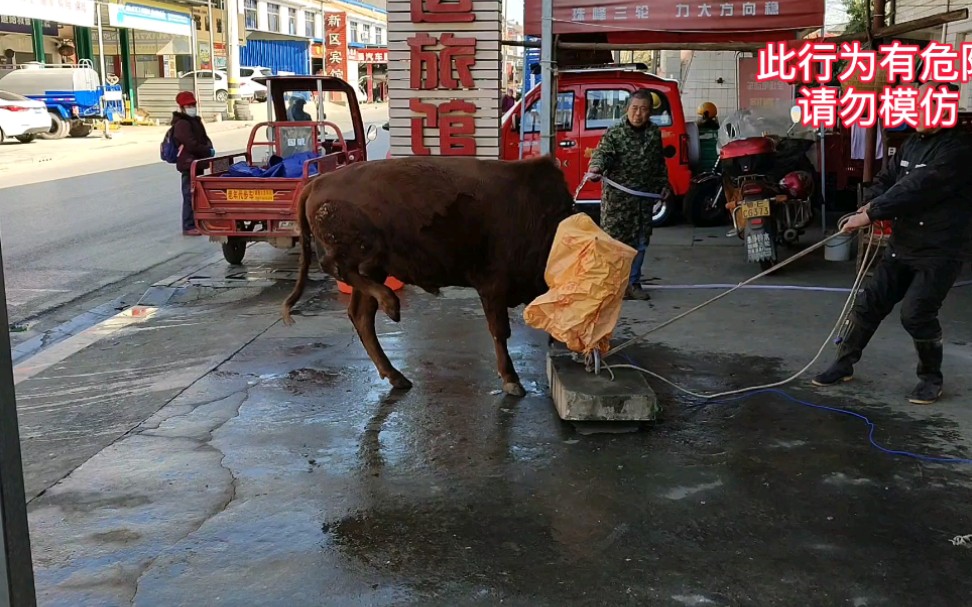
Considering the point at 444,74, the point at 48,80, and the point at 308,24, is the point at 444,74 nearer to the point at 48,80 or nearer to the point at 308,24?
the point at 48,80

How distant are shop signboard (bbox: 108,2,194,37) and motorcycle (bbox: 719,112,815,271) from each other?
2538cm

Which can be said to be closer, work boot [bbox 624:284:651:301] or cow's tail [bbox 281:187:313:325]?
cow's tail [bbox 281:187:313:325]

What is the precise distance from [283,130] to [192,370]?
5.15 m

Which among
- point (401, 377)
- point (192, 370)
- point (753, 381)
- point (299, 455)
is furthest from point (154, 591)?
point (753, 381)

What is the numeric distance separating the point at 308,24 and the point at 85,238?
42.4 metres

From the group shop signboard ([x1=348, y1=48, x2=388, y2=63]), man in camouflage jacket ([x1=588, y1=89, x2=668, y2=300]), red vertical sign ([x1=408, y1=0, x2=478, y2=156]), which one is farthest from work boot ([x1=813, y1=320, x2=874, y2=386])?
shop signboard ([x1=348, y1=48, x2=388, y2=63])

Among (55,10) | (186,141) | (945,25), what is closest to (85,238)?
(186,141)

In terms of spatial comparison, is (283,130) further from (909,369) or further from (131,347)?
(909,369)

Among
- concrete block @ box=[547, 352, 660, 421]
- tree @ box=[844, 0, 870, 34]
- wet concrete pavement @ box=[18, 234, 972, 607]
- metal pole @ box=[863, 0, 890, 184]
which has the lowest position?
wet concrete pavement @ box=[18, 234, 972, 607]

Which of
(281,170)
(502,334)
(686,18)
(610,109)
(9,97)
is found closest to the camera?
(502,334)

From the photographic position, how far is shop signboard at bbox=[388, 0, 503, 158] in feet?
25.5

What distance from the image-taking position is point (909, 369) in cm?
566

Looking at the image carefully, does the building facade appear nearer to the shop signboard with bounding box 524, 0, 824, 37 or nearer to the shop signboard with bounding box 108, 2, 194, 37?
the shop signboard with bounding box 524, 0, 824, 37

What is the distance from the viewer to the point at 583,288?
4.66 metres
